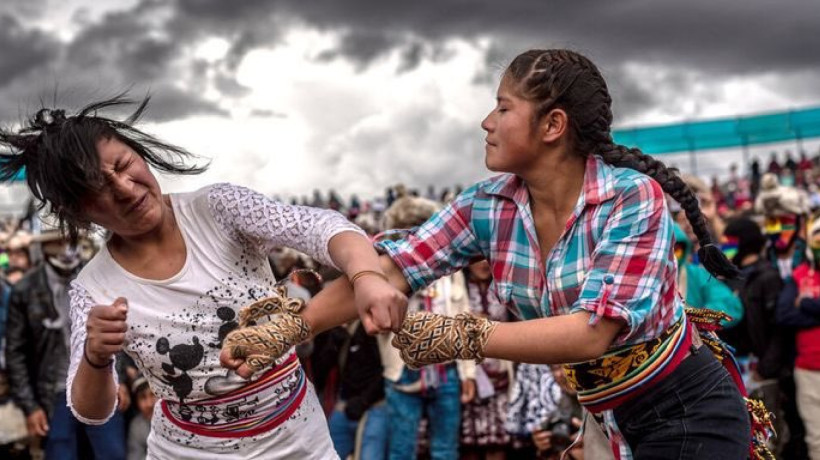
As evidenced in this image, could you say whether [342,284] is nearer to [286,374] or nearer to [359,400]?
[286,374]

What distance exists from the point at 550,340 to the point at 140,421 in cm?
480

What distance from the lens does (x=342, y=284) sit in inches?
95.2

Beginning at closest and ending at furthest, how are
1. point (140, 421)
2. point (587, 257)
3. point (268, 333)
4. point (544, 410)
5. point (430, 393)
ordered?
point (268, 333) → point (587, 257) → point (544, 410) → point (430, 393) → point (140, 421)

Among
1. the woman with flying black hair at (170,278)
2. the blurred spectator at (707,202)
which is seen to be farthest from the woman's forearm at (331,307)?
the blurred spectator at (707,202)

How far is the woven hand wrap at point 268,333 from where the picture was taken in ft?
7.02

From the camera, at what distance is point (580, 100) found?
2562 millimetres

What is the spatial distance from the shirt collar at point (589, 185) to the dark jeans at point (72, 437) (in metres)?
4.22

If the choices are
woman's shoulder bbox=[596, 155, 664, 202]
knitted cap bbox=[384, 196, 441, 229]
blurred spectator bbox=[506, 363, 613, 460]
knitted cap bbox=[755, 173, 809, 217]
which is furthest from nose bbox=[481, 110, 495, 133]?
knitted cap bbox=[755, 173, 809, 217]

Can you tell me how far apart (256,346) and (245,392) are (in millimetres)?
677

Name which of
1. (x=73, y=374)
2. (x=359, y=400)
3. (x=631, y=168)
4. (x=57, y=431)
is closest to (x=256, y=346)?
(x=73, y=374)

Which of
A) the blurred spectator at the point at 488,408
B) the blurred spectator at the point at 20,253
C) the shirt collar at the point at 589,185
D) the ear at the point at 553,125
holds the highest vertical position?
the ear at the point at 553,125

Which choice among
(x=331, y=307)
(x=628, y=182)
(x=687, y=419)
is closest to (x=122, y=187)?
(x=331, y=307)

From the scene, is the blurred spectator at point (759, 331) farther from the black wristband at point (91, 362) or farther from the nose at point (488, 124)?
the black wristband at point (91, 362)

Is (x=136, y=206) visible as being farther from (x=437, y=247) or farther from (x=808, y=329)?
(x=808, y=329)
